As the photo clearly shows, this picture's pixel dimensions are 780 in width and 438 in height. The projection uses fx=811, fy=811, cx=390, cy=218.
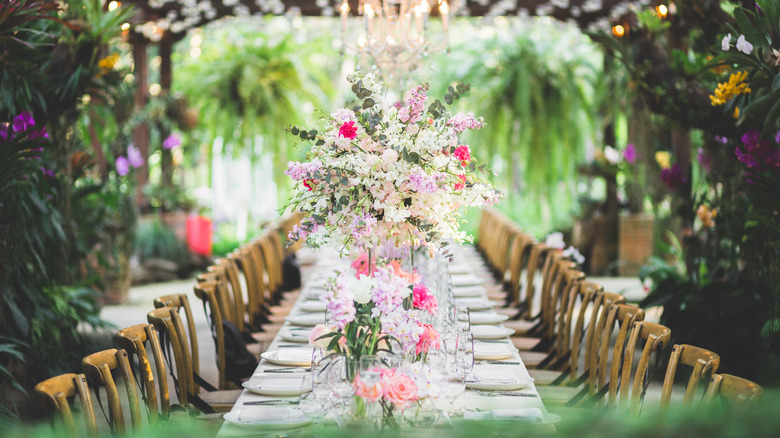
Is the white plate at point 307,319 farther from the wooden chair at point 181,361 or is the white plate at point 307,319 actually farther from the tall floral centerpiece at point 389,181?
the tall floral centerpiece at point 389,181

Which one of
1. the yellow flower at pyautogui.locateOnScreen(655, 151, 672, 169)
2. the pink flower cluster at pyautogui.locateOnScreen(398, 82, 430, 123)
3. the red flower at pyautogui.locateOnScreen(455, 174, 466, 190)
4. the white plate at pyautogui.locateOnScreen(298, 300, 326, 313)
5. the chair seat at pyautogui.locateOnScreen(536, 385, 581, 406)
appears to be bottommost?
the chair seat at pyautogui.locateOnScreen(536, 385, 581, 406)

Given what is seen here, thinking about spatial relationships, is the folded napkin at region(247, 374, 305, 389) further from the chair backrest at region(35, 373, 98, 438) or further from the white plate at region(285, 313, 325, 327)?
the white plate at region(285, 313, 325, 327)

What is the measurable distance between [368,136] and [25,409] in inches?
107

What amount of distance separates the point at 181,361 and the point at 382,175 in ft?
3.56

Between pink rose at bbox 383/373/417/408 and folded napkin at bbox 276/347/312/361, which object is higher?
pink rose at bbox 383/373/417/408

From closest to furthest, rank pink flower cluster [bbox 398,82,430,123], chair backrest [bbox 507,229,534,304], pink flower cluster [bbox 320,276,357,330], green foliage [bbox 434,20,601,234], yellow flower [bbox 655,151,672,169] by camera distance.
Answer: pink flower cluster [bbox 320,276,357,330], pink flower cluster [bbox 398,82,430,123], chair backrest [bbox 507,229,534,304], yellow flower [bbox 655,151,672,169], green foliage [bbox 434,20,601,234]

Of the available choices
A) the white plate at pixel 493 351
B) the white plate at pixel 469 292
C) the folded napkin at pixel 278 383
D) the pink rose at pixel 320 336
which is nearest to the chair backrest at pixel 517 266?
the white plate at pixel 469 292

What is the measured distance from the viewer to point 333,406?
6.80ft

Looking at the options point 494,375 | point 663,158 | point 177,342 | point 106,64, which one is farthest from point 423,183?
point 663,158

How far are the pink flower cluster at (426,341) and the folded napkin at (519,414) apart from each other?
28 cm

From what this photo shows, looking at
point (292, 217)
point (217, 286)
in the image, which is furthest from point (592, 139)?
point (217, 286)

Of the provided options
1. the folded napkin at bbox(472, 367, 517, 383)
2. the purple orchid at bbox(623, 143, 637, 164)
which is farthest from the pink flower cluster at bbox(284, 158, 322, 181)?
the purple orchid at bbox(623, 143, 637, 164)

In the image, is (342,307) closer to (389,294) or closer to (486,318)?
(389,294)

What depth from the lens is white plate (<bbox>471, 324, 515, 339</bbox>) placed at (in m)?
3.21
